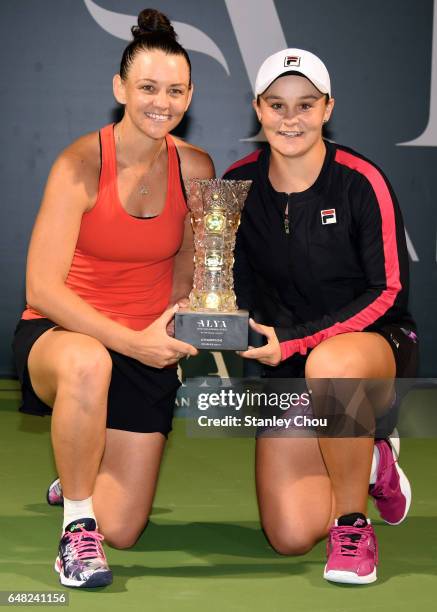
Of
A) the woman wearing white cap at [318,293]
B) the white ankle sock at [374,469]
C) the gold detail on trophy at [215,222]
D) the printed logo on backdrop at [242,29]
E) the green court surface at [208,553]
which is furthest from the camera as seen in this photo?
the printed logo on backdrop at [242,29]

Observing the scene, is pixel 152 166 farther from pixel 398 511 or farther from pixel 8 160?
pixel 8 160

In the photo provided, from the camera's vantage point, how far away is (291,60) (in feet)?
8.51

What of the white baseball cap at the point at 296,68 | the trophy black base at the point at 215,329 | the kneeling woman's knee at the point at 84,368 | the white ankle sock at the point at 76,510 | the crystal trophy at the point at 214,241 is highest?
the white baseball cap at the point at 296,68

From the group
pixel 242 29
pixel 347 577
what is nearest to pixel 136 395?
pixel 347 577

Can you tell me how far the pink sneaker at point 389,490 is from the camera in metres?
2.93

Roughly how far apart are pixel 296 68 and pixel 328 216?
37cm

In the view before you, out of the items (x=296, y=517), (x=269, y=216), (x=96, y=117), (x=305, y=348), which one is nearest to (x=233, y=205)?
(x=269, y=216)

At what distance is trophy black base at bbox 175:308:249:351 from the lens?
2402mm

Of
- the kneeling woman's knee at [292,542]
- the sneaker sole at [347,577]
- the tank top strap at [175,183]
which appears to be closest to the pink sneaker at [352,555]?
the sneaker sole at [347,577]

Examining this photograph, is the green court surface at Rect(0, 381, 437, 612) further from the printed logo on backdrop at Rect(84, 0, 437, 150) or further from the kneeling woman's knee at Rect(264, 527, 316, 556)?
the printed logo on backdrop at Rect(84, 0, 437, 150)

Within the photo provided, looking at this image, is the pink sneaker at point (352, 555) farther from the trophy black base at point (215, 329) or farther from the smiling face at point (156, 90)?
the smiling face at point (156, 90)

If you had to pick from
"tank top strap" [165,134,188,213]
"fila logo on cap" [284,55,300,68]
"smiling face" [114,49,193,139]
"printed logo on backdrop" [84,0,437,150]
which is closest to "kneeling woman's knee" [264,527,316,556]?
"tank top strap" [165,134,188,213]

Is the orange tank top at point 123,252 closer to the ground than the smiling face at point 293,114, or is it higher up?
closer to the ground

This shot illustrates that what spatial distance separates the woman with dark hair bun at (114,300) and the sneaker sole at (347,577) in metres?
0.50
